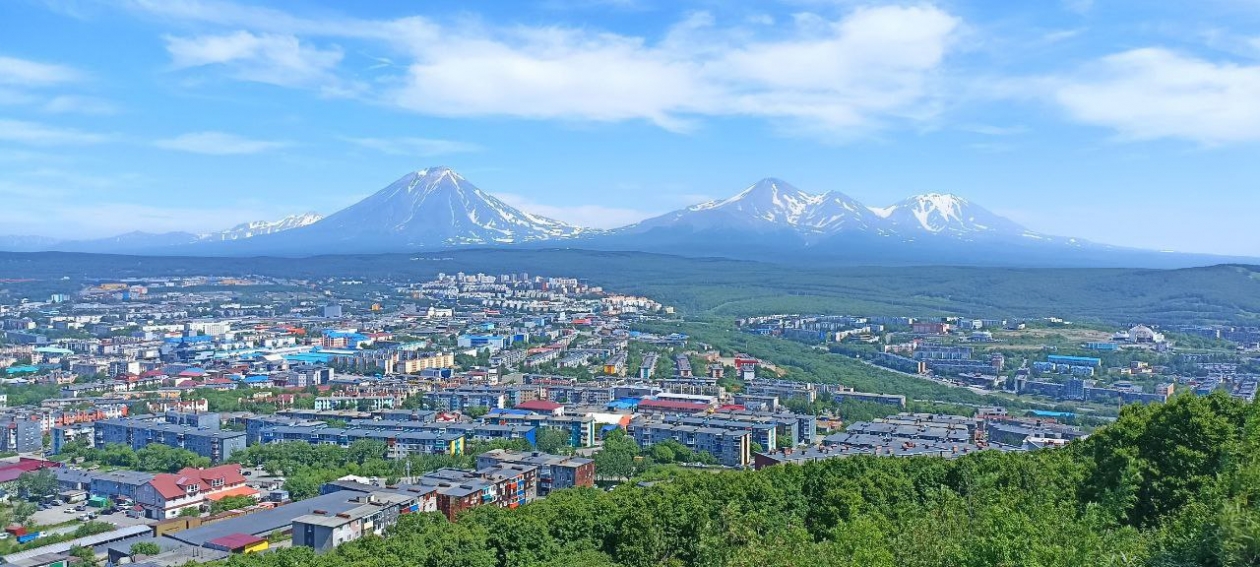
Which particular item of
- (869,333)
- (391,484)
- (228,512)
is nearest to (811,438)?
(391,484)

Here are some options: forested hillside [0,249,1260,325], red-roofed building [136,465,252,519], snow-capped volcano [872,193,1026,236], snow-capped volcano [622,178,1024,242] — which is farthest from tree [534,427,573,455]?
snow-capped volcano [872,193,1026,236]

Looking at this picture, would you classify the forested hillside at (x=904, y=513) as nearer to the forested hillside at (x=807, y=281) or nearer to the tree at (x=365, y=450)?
the tree at (x=365, y=450)

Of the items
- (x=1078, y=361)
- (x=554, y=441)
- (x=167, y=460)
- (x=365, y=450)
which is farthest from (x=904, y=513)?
(x=1078, y=361)

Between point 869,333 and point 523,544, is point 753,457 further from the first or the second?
point 869,333

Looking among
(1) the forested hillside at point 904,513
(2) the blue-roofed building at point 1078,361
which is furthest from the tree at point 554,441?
(2) the blue-roofed building at point 1078,361

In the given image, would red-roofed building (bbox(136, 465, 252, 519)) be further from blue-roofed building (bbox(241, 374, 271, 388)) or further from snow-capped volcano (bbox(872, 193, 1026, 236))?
snow-capped volcano (bbox(872, 193, 1026, 236))
